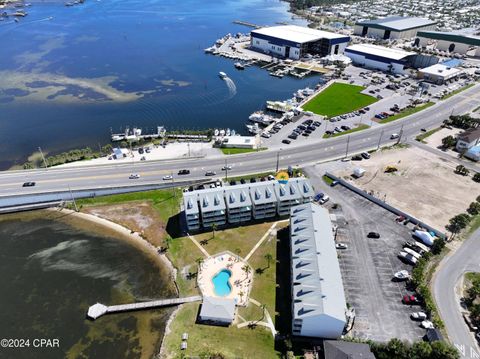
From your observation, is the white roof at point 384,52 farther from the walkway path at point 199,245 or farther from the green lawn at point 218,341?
the green lawn at point 218,341

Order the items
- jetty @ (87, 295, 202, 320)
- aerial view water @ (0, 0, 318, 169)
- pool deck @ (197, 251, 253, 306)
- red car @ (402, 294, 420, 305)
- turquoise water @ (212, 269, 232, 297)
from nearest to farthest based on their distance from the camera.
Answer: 1. red car @ (402, 294, 420, 305)
2. jetty @ (87, 295, 202, 320)
3. pool deck @ (197, 251, 253, 306)
4. turquoise water @ (212, 269, 232, 297)
5. aerial view water @ (0, 0, 318, 169)

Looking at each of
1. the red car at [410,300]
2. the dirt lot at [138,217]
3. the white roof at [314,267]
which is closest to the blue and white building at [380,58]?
the white roof at [314,267]

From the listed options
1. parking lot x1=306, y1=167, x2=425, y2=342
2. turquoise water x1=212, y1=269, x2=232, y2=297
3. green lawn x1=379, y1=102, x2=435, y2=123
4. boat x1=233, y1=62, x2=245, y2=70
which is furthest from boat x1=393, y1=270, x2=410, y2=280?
boat x1=233, y1=62, x2=245, y2=70

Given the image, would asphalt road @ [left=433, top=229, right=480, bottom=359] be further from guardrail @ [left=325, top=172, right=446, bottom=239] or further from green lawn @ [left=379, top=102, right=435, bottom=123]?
green lawn @ [left=379, top=102, right=435, bottom=123]

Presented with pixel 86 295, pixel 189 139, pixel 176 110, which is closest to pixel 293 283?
pixel 86 295

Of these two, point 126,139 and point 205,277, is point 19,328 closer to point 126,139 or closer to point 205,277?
point 205,277
